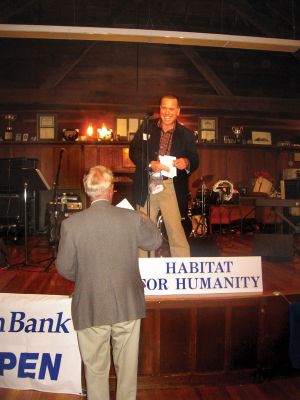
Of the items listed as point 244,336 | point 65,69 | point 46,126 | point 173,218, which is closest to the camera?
point 244,336

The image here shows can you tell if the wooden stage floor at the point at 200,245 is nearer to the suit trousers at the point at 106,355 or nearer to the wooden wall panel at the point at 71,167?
the suit trousers at the point at 106,355

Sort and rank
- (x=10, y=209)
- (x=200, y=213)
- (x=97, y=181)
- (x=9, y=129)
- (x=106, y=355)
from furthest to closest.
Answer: (x=9, y=129)
(x=200, y=213)
(x=10, y=209)
(x=106, y=355)
(x=97, y=181)

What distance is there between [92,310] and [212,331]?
1.33 metres

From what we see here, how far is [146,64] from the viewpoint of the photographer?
8273 millimetres

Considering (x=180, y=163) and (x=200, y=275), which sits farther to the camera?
(x=180, y=163)

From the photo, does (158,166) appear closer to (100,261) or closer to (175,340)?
(100,261)

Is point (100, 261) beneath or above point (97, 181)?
beneath

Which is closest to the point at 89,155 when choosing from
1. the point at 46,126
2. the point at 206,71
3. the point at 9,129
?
the point at 46,126

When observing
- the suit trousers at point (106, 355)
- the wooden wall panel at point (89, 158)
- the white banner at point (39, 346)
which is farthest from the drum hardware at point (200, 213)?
the suit trousers at point (106, 355)

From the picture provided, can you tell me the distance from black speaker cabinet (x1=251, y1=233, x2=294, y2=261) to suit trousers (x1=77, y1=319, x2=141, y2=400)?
3.16 metres

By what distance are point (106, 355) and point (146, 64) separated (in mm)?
7402

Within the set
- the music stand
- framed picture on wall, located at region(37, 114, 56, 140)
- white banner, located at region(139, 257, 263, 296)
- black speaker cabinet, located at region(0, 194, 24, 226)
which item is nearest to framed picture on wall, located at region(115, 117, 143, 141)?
framed picture on wall, located at region(37, 114, 56, 140)

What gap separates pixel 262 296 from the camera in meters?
2.88

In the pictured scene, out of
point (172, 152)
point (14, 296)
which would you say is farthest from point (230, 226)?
point (14, 296)
